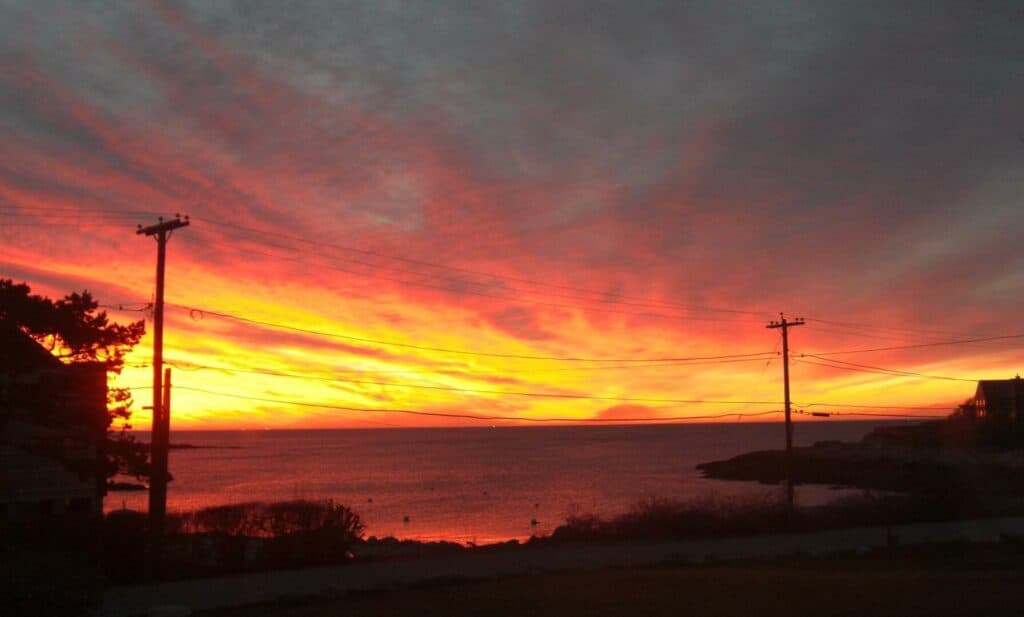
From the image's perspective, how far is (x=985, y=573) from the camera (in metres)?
20.0

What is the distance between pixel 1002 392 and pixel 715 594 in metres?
87.1

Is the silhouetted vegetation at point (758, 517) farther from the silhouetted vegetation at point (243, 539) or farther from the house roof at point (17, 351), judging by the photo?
the house roof at point (17, 351)

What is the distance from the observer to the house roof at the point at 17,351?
19.3 metres

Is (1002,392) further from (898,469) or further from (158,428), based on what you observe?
(158,428)

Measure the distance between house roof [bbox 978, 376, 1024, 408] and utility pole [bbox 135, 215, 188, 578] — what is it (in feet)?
279

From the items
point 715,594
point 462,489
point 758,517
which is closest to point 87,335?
point 715,594

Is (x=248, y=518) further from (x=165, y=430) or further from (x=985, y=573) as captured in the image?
(x=985, y=573)

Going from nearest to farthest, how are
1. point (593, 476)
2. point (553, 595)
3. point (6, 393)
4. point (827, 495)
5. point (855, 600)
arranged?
1. point (855, 600)
2. point (553, 595)
3. point (6, 393)
4. point (827, 495)
5. point (593, 476)

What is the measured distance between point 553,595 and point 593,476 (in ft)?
304

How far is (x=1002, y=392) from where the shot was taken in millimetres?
91000

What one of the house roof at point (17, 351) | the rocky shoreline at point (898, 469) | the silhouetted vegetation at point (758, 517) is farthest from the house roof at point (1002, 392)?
the house roof at point (17, 351)

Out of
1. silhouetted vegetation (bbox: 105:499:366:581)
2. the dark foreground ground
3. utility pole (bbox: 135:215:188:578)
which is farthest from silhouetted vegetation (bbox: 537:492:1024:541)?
utility pole (bbox: 135:215:188:578)

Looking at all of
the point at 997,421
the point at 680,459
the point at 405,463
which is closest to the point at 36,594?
the point at 997,421

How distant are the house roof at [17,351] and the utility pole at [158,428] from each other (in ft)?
10.0
